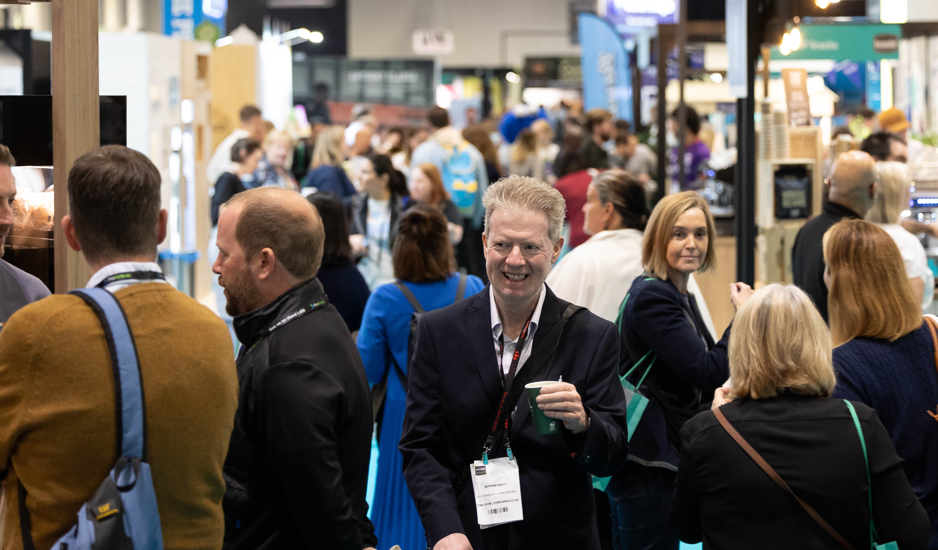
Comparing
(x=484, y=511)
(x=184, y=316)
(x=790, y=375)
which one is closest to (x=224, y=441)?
(x=184, y=316)

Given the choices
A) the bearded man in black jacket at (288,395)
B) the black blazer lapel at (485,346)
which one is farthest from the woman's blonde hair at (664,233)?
the bearded man in black jacket at (288,395)

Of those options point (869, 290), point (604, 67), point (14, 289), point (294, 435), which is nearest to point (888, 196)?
point (869, 290)

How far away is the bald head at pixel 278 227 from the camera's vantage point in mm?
2059

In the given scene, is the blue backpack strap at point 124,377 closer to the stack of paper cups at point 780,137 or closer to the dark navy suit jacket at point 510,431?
the dark navy suit jacket at point 510,431

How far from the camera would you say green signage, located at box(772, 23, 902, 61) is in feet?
32.8

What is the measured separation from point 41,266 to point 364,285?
6.83 ft

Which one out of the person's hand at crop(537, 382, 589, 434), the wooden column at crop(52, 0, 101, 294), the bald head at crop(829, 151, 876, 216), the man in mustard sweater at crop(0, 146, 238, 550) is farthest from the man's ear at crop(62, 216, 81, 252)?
the bald head at crop(829, 151, 876, 216)

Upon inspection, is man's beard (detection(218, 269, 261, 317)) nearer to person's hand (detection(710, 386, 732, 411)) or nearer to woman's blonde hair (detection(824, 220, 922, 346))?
person's hand (detection(710, 386, 732, 411))

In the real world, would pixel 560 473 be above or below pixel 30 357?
below

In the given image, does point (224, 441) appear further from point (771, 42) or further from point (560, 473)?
point (771, 42)

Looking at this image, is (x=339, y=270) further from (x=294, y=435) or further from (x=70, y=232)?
(x=70, y=232)

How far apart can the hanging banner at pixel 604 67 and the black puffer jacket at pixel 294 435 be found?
9.10m

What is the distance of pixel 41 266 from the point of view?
246 centimetres

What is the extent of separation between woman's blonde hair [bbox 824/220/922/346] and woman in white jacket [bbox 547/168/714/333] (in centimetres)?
91
